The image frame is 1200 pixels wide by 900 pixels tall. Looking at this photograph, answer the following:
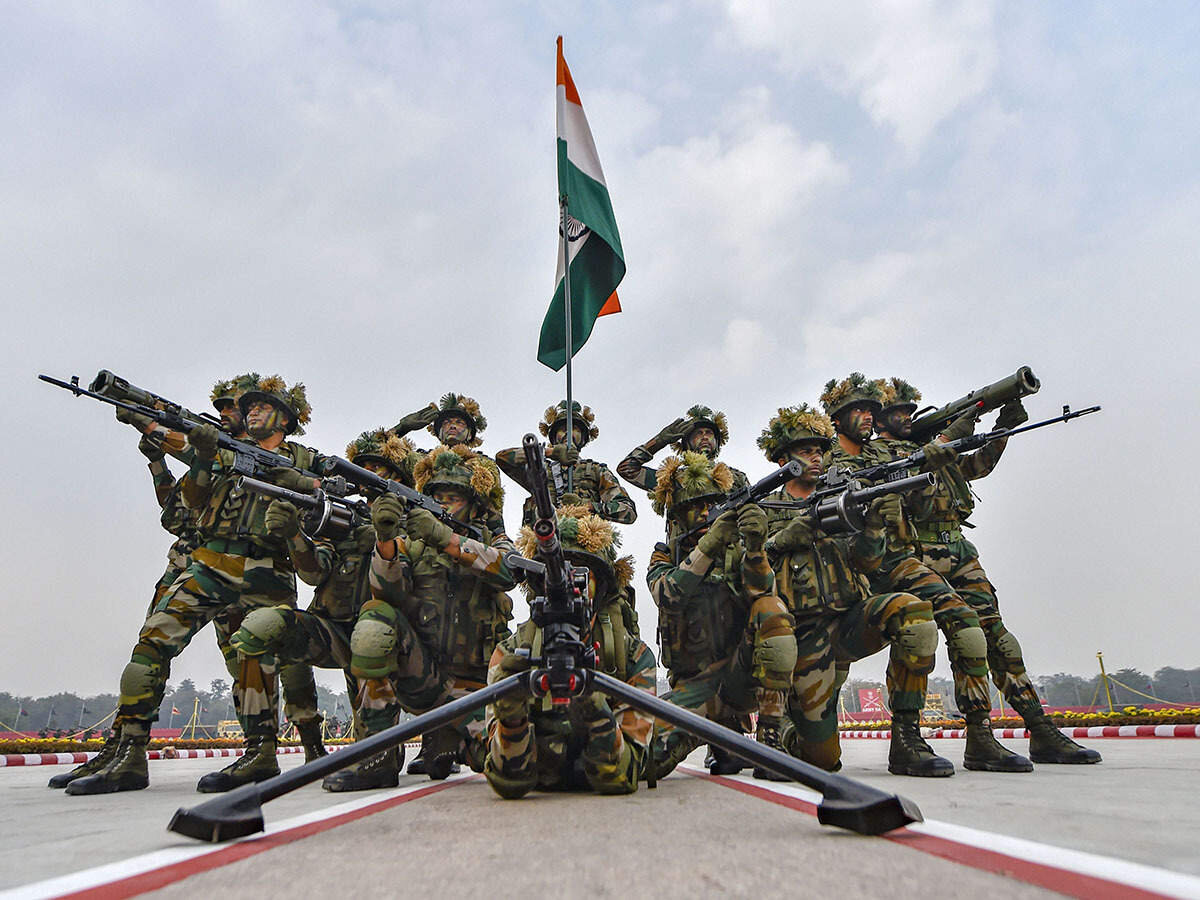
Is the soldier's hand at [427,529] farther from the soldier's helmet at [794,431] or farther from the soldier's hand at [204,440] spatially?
the soldier's helmet at [794,431]

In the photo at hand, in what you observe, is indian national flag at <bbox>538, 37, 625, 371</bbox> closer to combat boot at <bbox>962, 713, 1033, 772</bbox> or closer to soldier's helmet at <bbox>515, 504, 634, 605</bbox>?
soldier's helmet at <bbox>515, 504, 634, 605</bbox>

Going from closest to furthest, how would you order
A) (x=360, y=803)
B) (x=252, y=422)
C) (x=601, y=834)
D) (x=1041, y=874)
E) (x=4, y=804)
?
(x=1041, y=874)
(x=601, y=834)
(x=360, y=803)
(x=4, y=804)
(x=252, y=422)

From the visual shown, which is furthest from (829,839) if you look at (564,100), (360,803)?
(564,100)

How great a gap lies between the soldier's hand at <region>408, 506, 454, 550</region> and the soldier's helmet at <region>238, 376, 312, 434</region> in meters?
2.05

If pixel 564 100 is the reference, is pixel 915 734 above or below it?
below

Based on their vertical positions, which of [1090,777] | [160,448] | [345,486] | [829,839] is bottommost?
[1090,777]

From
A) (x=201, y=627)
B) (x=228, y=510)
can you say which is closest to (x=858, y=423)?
(x=228, y=510)

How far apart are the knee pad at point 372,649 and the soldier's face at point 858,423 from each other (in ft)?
13.8

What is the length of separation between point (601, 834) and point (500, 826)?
1.25ft

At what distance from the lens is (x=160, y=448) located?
538cm

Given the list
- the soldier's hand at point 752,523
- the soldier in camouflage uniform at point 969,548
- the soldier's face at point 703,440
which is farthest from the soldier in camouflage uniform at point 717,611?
the soldier in camouflage uniform at point 969,548

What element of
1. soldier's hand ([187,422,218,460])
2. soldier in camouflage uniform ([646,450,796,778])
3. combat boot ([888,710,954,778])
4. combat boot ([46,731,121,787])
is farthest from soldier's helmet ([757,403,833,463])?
combat boot ([46,731,121,787])

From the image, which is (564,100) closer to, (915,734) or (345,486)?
(345,486)

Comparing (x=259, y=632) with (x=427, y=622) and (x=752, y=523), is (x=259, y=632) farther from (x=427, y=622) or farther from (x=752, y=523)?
(x=752, y=523)
